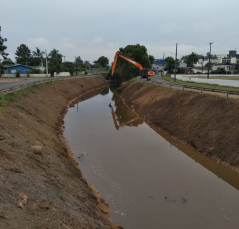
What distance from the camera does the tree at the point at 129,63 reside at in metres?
64.4

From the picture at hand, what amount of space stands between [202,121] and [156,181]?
327 inches

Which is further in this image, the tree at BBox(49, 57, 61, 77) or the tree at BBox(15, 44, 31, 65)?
the tree at BBox(15, 44, 31, 65)

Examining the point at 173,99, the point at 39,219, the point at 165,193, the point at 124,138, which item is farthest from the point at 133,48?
the point at 39,219

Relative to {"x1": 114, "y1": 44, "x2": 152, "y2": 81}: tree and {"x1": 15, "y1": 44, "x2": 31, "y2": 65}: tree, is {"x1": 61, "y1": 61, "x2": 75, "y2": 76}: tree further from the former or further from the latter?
{"x1": 15, "y1": 44, "x2": 31, "y2": 65}: tree

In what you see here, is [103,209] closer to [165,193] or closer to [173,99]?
[165,193]

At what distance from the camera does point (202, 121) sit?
18.3 metres

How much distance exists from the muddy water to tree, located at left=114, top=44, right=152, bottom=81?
45969 mm

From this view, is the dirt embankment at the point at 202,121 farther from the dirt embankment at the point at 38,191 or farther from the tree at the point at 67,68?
the tree at the point at 67,68

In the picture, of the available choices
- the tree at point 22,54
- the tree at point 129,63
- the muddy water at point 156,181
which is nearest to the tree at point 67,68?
the tree at point 129,63

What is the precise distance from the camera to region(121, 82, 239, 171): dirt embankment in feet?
47.9

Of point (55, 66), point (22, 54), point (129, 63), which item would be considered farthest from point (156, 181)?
point (22, 54)

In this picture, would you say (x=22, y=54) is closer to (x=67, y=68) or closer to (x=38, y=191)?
(x=67, y=68)

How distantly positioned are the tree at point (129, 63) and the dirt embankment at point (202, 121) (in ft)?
122

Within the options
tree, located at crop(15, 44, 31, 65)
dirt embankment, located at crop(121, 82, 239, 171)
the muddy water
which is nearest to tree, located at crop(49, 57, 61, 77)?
tree, located at crop(15, 44, 31, 65)
